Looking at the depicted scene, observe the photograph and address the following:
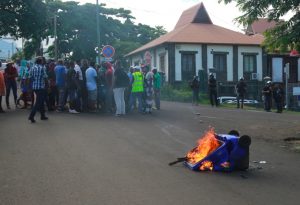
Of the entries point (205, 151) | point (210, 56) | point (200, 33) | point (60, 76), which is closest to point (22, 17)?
point (60, 76)

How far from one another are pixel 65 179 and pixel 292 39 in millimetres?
7491

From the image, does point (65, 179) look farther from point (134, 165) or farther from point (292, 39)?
point (292, 39)

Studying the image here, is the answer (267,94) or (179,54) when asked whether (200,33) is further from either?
(267,94)

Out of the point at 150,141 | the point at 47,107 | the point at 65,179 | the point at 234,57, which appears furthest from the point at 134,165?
the point at 234,57

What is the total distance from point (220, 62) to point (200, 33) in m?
3.15

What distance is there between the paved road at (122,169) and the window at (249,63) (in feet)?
90.0

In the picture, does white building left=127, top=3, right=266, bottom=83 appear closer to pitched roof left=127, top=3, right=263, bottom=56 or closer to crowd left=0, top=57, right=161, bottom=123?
pitched roof left=127, top=3, right=263, bottom=56

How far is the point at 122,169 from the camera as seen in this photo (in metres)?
8.53

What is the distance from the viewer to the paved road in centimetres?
691

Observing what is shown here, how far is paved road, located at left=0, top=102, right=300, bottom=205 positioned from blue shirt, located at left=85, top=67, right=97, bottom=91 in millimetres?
2755

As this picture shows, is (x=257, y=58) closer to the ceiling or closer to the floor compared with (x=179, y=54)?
closer to the floor

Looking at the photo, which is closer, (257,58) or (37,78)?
(37,78)

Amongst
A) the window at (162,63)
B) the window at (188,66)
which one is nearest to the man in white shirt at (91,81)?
the window at (188,66)

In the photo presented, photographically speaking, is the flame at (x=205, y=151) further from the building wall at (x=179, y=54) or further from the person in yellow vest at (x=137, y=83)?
the building wall at (x=179, y=54)
